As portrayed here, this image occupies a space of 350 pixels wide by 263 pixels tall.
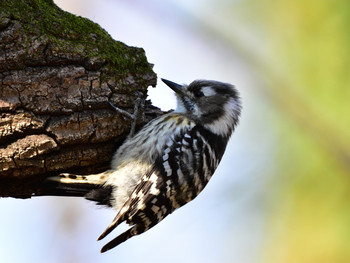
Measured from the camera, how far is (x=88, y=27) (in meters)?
3.16

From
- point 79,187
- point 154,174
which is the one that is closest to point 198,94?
point 154,174

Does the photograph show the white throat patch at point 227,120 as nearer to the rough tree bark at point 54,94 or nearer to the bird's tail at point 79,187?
the rough tree bark at point 54,94

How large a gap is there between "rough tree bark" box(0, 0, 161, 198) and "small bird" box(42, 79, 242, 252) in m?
0.12

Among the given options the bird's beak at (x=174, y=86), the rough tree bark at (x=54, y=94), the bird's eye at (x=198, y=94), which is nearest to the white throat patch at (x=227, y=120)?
the bird's eye at (x=198, y=94)

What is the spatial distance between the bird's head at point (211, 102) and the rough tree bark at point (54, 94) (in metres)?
0.79

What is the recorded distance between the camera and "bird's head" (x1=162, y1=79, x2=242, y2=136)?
3846 mm

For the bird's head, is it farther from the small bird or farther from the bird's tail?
the bird's tail

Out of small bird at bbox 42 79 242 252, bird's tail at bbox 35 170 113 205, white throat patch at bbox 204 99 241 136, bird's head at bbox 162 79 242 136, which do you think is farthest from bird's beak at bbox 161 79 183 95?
bird's tail at bbox 35 170 113 205

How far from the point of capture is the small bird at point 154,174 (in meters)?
3.18

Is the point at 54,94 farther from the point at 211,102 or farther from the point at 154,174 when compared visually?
the point at 211,102

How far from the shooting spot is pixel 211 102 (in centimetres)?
391

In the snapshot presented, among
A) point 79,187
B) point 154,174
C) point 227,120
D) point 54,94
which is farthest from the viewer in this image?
point 227,120

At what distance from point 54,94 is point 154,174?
38.7 inches

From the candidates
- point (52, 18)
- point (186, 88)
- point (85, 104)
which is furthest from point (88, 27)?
point (186, 88)
